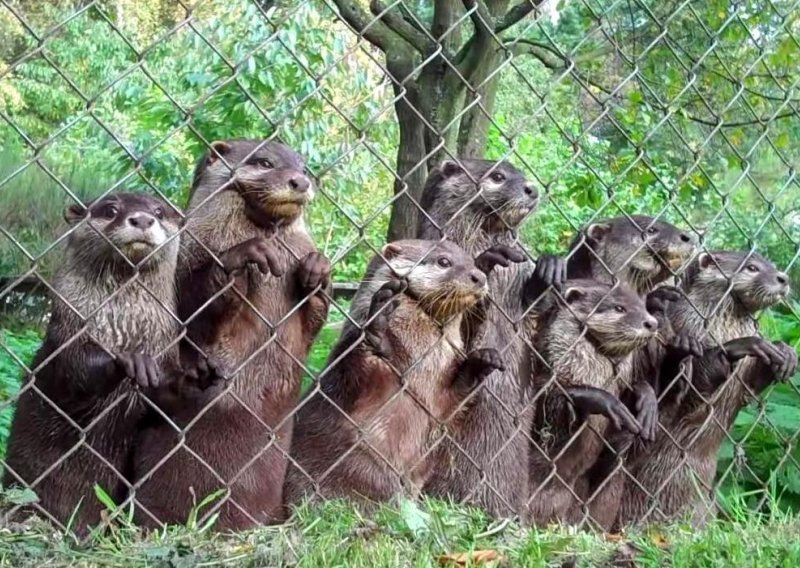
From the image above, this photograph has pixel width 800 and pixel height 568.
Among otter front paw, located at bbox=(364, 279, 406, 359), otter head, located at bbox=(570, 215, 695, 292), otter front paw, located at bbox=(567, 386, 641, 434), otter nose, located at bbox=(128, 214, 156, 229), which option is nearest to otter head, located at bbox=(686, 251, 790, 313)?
otter head, located at bbox=(570, 215, 695, 292)

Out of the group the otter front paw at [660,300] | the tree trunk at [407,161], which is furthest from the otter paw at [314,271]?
the tree trunk at [407,161]

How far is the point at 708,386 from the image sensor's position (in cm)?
553

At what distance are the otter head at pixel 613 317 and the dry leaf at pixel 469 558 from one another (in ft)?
6.70

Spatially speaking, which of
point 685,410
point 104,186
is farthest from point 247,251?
point 104,186

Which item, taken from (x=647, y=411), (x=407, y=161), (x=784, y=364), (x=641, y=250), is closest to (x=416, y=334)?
(x=647, y=411)

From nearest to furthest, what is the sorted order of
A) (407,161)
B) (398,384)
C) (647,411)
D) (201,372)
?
(201,372) < (398,384) < (647,411) < (407,161)

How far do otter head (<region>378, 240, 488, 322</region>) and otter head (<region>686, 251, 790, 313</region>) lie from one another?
1448 mm

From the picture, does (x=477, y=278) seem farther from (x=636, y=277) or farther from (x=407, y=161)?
(x=407, y=161)

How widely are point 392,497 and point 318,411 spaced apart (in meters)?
0.55

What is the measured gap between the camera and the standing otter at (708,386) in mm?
5512

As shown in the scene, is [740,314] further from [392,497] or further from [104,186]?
[104,186]

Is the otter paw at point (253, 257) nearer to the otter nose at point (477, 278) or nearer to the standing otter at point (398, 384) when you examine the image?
the standing otter at point (398, 384)

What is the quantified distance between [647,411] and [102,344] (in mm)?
2428

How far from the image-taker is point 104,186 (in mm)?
8680
